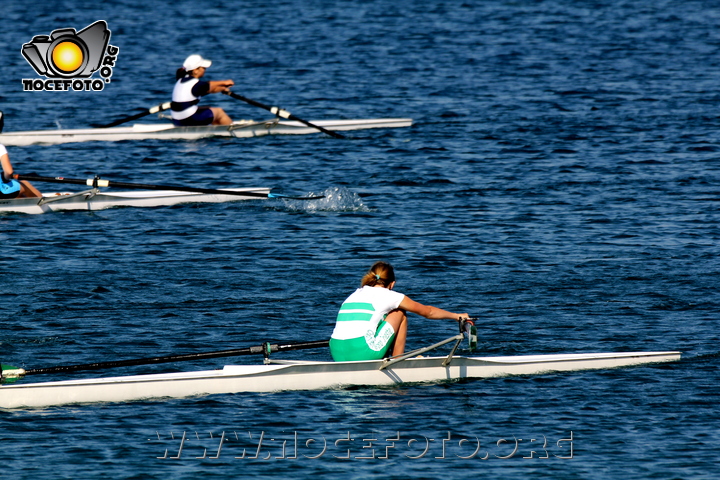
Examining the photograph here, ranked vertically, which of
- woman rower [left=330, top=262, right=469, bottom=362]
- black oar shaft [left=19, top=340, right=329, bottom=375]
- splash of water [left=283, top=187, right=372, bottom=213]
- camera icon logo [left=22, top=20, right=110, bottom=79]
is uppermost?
camera icon logo [left=22, top=20, right=110, bottom=79]

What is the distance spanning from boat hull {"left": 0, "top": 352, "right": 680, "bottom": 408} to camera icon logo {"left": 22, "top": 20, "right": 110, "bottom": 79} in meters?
23.1

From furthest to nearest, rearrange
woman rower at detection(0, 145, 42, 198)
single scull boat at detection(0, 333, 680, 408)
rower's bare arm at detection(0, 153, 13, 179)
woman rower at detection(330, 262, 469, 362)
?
woman rower at detection(0, 145, 42, 198)
rower's bare arm at detection(0, 153, 13, 179)
woman rower at detection(330, 262, 469, 362)
single scull boat at detection(0, 333, 680, 408)

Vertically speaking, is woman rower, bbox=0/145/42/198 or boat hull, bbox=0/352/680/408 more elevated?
woman rower, bbox=0/145/42/198

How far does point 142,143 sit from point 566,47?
19.1m

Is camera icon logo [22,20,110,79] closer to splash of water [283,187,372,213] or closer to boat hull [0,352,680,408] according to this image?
splash of water [283,187,372,213]

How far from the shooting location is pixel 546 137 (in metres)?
26.4

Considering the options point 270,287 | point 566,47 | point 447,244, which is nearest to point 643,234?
point 447,244

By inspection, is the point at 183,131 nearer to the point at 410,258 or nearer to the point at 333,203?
the point at 333,203

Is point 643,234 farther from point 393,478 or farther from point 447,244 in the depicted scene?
point 393,478

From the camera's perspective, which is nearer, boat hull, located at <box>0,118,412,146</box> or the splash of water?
the splash of water

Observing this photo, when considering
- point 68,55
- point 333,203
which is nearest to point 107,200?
point 333,203

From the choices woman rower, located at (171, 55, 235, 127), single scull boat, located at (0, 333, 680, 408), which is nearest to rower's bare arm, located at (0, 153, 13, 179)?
woman rower, located at (171, 55, 235, 127)

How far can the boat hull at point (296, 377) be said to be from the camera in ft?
36.8

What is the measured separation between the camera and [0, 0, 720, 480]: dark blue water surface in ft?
34.3
